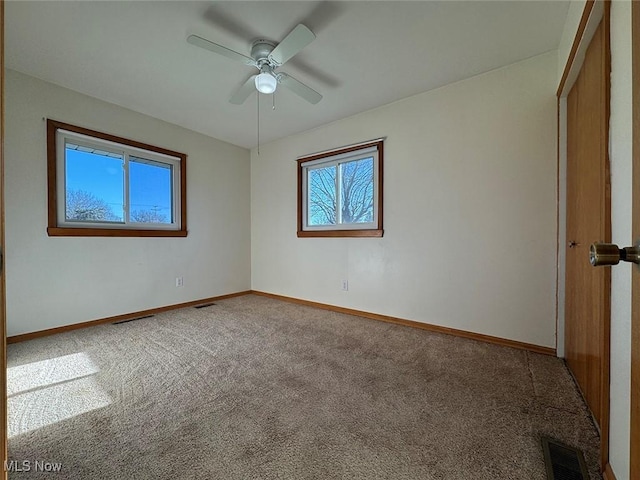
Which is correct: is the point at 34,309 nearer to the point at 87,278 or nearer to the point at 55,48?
A: the point at 87,278

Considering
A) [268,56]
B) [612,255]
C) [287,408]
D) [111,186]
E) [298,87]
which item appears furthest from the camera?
[111,186]

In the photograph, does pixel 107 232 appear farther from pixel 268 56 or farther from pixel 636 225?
pixel 636 225

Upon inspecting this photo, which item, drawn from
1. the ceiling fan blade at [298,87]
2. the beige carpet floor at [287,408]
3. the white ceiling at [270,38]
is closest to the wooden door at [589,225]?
the beige carpet floor at [287,408]

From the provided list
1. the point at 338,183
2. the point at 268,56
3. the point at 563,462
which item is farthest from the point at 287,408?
the point at 338,183

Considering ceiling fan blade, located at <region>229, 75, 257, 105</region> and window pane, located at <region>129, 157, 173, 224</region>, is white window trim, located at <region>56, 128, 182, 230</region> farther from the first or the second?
ceiling fan blade, located at <region>229, 75, 257, 105</region>

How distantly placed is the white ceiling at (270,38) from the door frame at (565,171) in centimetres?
39

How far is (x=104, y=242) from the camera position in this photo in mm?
2932

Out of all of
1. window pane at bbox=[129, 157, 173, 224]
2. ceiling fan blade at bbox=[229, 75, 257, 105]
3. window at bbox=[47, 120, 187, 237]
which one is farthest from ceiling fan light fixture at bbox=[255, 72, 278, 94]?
window pane at bbox=[129, 157, 173, 224]

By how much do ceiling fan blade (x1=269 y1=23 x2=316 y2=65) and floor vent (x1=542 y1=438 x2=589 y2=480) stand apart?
2453 millimetres

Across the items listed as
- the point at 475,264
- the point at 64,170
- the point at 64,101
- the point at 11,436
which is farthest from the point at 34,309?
the point at 475,264

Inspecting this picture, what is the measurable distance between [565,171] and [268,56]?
2387 millimetres

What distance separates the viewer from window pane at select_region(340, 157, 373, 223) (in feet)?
10.6

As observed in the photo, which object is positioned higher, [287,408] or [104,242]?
[104,242]

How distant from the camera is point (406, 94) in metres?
2.78
